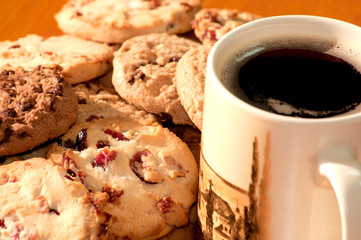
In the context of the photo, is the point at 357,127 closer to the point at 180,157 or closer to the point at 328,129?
the point at 328,129

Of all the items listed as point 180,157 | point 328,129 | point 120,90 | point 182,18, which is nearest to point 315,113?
point 328,129

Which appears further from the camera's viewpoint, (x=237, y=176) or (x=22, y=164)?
(x=22, y=164)

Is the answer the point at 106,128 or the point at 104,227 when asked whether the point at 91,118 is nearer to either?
the point at 106,128

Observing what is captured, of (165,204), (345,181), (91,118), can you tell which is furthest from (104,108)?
(345,181)

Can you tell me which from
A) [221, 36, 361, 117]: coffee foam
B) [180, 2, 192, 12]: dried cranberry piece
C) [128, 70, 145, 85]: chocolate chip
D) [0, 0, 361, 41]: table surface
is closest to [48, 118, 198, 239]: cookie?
[128, 70, 145, 85]: chocolate chip

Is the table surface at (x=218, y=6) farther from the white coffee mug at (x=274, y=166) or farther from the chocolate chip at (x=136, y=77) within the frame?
the white coffee mug at (x=274, y=166)

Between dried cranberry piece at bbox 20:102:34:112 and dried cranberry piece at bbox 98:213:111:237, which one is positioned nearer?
dried cranberry piece at bbox 98:213:111:237

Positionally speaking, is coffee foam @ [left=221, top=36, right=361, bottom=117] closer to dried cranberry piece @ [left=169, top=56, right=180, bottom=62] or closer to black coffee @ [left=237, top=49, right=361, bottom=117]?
black coffee @ [left=237, top=49, right=361, bottom=117]
